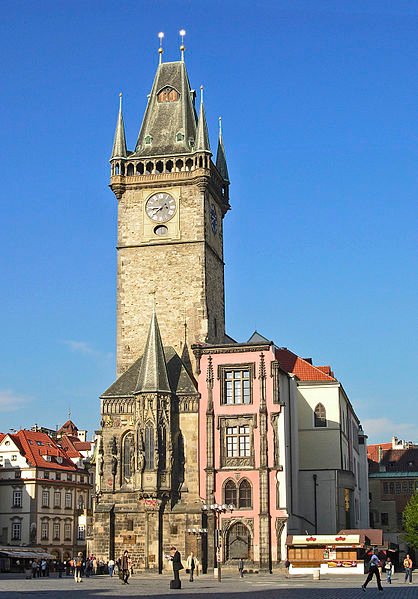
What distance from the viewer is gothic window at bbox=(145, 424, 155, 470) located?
59.4 meters

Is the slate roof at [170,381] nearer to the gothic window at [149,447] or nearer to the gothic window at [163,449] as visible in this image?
the gothic window at [163,449]

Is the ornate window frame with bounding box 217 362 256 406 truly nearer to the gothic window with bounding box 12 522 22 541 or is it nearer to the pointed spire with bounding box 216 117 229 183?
the pointed spire with bounding box 216 117 229 183

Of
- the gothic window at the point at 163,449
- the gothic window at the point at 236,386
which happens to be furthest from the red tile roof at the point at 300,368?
the gothic window at the point at 163,449

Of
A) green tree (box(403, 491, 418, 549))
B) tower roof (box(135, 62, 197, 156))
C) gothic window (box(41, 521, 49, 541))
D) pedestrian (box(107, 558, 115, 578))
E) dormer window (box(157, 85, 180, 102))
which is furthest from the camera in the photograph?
gothic window (box(41, 521, 49, 541))

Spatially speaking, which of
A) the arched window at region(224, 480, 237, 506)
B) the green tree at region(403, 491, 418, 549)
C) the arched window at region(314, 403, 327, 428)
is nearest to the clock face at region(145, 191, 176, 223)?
the arched window at region(314, 403, 327, 428)

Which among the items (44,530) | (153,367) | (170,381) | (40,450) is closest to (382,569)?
(170,381)

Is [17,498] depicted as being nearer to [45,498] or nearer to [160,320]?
[45,498]

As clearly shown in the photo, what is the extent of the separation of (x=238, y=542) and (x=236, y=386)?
9.77 m

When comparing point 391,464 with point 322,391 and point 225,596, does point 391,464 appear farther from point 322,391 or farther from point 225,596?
point 225,596

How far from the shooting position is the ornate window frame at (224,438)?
59.9m

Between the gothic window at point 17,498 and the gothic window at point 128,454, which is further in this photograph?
the gothic window at point 17,498

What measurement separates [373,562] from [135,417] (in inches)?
1027

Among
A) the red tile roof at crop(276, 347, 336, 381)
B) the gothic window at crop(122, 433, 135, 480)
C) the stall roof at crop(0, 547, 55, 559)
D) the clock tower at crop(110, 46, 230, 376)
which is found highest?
the clock tower at crop(110, 46, 230, 376)

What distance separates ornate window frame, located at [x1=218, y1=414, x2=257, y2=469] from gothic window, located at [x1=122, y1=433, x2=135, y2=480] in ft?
19.1
